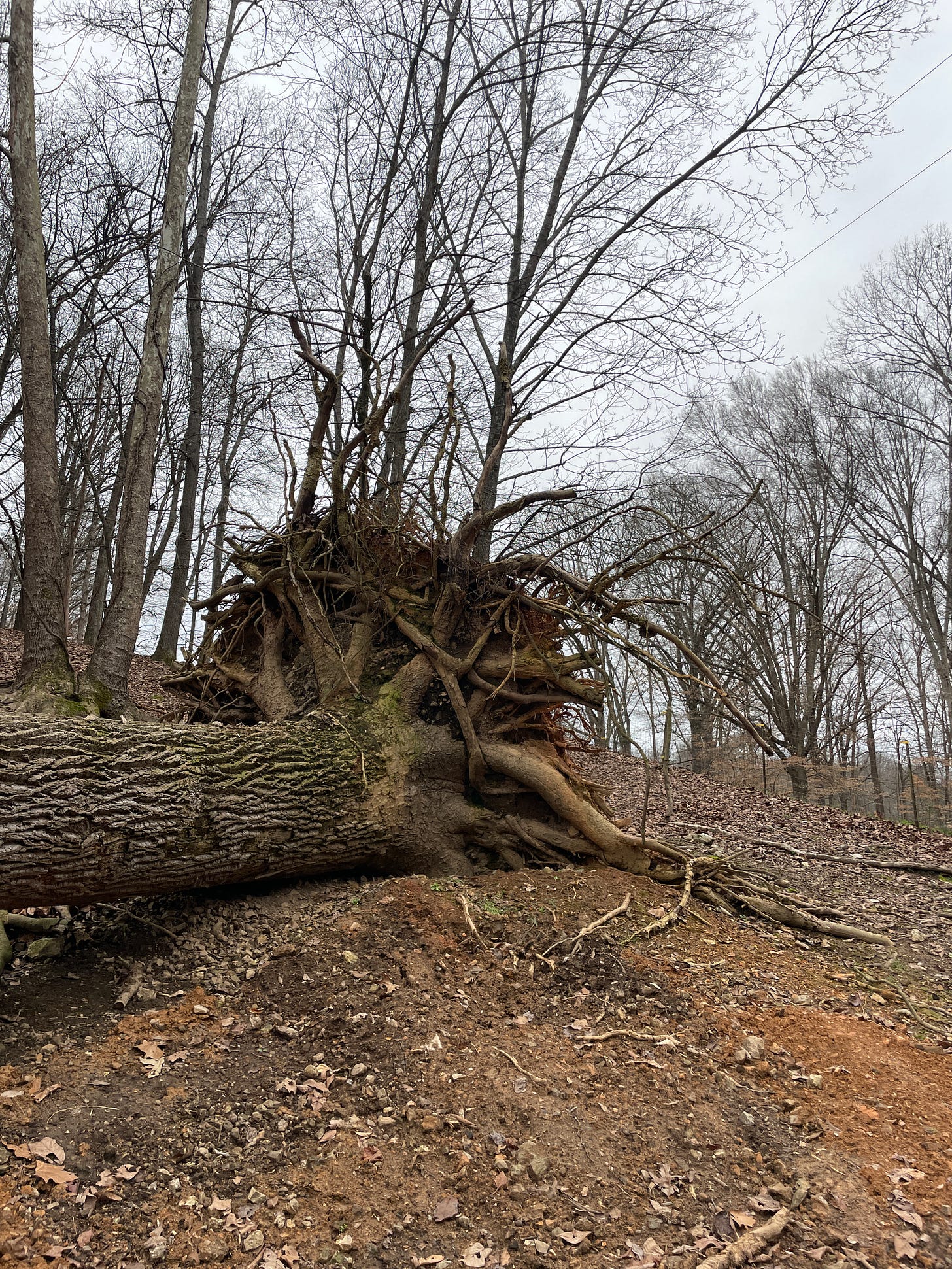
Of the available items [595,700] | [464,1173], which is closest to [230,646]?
[595,700]

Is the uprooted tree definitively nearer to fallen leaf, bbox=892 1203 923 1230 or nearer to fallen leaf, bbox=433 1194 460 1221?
fallen leaf, bbox=433 1194 460 1221

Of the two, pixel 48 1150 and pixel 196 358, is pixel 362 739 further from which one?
pixel 196 358

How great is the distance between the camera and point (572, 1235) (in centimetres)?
189

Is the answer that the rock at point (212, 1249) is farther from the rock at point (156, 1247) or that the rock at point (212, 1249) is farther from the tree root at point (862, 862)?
the tree root at point (862, 862)

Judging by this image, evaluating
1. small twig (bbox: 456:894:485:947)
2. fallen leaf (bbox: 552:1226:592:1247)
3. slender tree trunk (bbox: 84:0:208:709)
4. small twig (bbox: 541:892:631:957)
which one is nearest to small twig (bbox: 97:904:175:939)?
small twig (bbox: 456:894:485:947)

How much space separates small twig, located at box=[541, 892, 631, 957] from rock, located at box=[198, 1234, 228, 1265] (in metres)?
1.69

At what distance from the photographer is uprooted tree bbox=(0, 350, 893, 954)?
2.95 m

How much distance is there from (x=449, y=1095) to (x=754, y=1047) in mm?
1197

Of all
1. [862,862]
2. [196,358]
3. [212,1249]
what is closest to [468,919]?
[212,1249]

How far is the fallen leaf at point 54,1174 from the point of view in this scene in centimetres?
192

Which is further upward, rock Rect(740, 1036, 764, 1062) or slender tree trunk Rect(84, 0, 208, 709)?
slender tree trunk Rect(84, 0, 208, 709)

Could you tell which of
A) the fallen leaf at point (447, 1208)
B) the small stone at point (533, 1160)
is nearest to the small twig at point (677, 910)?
the small stone at point (533, 1160)

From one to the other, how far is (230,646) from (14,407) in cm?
596

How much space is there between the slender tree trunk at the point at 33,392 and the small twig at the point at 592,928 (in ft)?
15.4
